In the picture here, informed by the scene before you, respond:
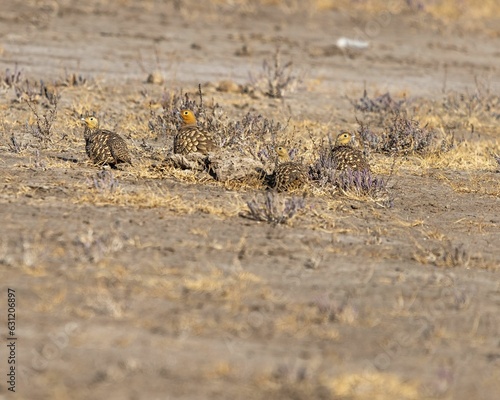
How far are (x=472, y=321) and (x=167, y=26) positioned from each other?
14.6m

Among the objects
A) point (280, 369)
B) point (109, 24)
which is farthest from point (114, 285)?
point (109, 24)

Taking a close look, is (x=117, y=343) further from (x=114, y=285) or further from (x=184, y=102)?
(x=184, y=102)

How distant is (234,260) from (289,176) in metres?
2.38

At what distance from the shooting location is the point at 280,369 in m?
5.93

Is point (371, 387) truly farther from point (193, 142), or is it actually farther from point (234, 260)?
point (193, 142)

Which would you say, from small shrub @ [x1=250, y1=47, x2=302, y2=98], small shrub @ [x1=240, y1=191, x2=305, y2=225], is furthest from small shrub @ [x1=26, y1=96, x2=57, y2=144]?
small shrub @ [x1=250, y1=47, x2=302, y2=98]

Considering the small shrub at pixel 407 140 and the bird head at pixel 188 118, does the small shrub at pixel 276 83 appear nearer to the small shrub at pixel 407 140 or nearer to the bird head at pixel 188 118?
the small shrub at pixel 407 140

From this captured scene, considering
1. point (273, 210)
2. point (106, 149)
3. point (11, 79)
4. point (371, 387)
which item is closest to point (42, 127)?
point (106, 149)

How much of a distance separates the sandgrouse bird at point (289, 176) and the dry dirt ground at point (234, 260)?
217 millimetres

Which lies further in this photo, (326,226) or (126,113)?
(126,113)

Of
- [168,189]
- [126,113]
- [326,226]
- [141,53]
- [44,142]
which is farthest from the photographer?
[141,53]

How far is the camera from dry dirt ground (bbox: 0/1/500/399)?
6.00m

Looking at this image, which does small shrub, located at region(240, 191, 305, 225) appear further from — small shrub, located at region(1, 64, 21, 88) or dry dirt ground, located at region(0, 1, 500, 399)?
small shrub, located at region(1, 64, 21, 88)

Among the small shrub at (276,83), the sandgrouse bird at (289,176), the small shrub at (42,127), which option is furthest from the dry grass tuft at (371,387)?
the small shrub at (276,83)
